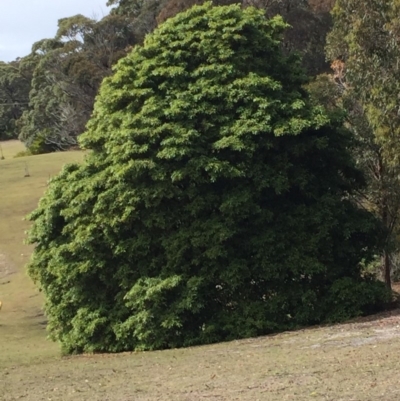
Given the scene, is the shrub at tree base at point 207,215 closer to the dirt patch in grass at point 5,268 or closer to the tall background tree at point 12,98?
the dirt patch in grass at point 5,268

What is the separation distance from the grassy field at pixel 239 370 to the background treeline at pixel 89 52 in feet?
91.9

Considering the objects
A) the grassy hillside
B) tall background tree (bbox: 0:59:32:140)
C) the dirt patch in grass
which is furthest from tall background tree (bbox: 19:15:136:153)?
the dirt patch in grass

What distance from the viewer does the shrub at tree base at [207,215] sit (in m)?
16.0

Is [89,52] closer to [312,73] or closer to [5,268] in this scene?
[312,73]

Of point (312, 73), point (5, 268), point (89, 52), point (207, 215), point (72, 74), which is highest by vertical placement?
point (89, 52)

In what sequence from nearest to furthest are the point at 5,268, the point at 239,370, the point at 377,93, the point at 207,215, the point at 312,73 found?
the point at 239,370
the point at 207,215
the point at 377,93
the point at 5,268
the point at 312,73

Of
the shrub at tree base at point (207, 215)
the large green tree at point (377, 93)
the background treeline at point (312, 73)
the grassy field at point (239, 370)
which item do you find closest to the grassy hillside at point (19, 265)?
the grassy field at point (239, 370)

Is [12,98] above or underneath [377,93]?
above

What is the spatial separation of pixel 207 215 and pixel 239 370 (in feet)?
18.6

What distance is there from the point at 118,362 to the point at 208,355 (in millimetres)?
1907

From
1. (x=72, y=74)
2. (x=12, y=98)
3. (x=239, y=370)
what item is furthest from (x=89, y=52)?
(x=239, y=370)

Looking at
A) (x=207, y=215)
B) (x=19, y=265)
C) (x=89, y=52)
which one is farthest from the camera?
(x=89, y=52)

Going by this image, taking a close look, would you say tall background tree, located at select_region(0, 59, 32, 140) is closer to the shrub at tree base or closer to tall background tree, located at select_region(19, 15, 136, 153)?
tall background tree, located at select_region(19, 15, 136, 153)

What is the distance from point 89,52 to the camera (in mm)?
57781
